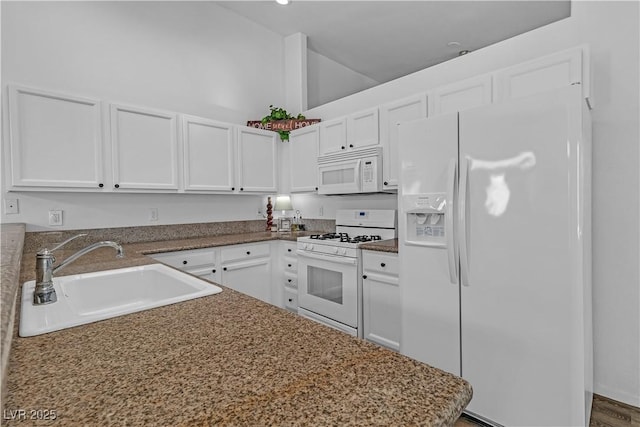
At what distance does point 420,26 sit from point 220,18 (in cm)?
221

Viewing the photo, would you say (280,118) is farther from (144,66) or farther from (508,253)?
(508,253)

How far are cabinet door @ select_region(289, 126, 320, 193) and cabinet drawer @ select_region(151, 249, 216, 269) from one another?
121 centimetres

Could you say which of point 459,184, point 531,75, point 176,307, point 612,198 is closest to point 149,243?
point 176,307

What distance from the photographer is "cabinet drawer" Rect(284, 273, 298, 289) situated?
3.23m

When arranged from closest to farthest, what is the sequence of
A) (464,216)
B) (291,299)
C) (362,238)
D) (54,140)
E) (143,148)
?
(464,216) < (54,140) < (143,148) < (362,238) < (291,299)

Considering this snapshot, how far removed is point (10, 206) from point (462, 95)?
3334 mm

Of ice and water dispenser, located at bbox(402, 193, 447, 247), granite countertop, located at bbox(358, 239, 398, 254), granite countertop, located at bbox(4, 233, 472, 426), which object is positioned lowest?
granite countertop, located at bbox(4, 233, 472, 426)

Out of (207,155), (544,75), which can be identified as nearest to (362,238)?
(207,155)

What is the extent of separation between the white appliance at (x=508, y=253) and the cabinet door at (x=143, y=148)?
203 centimetres

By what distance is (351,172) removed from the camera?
304 cm

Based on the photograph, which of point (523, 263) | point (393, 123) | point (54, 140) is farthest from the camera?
point (393, 123)

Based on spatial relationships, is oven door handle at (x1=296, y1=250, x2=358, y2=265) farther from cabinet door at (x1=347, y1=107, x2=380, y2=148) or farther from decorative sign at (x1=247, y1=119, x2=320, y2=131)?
decorative sign at (x1=247, y1=119, x2=320, y2=131)

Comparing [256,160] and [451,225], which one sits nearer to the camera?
[451,225]

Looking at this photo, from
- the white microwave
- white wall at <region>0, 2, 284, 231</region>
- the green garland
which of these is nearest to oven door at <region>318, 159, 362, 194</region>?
the white microwave
